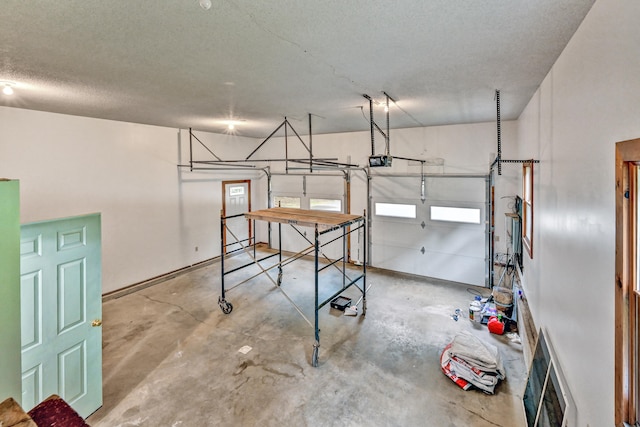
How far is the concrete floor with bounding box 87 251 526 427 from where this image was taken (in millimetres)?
2820

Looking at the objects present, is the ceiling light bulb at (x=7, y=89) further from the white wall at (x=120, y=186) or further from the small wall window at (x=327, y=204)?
the small wall window at (x=327, y=204)

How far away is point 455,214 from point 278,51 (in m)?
4.99

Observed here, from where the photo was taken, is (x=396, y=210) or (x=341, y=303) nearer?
(x=341, y=303)

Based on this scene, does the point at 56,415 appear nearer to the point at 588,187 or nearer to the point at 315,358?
the point at 315,358

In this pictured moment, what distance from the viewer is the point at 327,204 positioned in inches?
303

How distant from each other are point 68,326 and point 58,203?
10.3 ft

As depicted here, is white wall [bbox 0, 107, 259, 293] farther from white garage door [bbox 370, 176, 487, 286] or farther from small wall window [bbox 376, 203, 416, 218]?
white garage door [bbox 370, 176, 487, 286]

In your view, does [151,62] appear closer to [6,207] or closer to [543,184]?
[6,207]

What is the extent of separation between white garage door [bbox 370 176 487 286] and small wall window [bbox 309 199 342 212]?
0.95 m

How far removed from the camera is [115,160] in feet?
17.9

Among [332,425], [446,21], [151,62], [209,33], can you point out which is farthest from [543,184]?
[151,62]

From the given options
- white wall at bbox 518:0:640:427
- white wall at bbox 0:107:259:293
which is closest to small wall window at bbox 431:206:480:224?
white wall at bbox 518:0:640:427

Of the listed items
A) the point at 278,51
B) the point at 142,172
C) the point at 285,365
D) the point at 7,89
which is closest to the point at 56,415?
the point at 285,365

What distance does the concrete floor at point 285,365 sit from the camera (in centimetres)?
282
